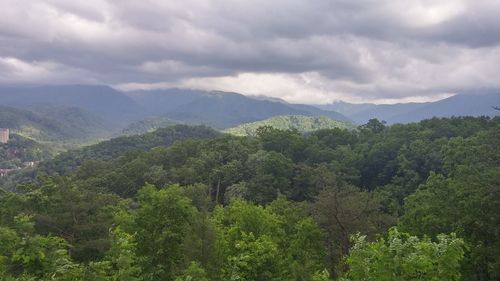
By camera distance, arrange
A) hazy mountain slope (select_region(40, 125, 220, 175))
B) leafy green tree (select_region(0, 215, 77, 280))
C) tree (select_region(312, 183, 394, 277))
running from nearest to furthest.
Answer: leafy green tree (select_region(0, 215, 77, 280)) < tree (select_region(312, 183, 394, 277)) < hazy mountain slope (select_region(40, 125, 220, 175))

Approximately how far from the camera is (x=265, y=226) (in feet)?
103

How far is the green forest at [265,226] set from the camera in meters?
14.7

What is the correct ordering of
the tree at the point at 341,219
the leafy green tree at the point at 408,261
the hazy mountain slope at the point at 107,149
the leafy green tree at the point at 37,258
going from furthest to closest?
1. the hazy mountain slope at the point at 107,149
2. the tree at the point at 341,219
3. the leafy green tree at the point at 37,258
4. the leafy green tree at the point at 408,261

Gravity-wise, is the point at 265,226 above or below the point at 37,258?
below

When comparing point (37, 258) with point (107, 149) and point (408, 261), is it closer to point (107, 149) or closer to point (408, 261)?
point (408, 261)

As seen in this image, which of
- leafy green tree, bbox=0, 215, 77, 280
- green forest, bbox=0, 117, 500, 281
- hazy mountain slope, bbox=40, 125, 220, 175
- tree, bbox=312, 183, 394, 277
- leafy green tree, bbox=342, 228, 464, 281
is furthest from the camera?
hazy mountain slope, bbox=40, 125, 220, 175

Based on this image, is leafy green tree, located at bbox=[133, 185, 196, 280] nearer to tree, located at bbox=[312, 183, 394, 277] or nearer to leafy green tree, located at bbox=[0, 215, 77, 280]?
leafy green tree, located at bbox=[0, 215, 77, 280]

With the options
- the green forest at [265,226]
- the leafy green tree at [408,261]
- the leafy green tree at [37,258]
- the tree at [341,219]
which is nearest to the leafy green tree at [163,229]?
the green forest at [265,226]

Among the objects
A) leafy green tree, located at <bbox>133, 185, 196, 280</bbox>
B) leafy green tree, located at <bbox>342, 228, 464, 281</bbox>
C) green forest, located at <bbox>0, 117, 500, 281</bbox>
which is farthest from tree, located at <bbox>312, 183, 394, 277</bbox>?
leafy green tree, located at <bbox>342, 228, 464, 281</bbox>

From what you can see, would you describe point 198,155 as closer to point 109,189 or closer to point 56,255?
point 109,189

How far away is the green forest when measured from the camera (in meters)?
14.7

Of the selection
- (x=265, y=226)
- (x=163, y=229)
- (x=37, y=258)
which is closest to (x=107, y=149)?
(x=265, y=226)

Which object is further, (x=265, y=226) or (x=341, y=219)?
(x=341, y=219)

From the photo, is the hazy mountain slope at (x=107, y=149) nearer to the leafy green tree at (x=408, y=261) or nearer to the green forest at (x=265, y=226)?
the green forest at (x=265, y=226)
